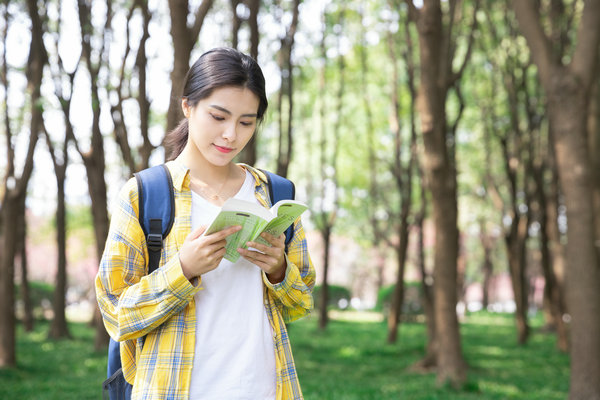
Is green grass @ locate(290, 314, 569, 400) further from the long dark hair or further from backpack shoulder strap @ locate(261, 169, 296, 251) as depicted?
the long dark hair

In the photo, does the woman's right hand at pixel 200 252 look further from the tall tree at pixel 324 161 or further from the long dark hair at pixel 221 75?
the tall tree at pixel 324 161

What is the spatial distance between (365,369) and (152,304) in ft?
31.6

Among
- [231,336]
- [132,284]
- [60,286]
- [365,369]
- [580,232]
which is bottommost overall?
[365,369]

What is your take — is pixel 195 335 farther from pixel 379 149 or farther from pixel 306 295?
pixel 379 149

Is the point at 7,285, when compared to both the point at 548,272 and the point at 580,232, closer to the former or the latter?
the point at 580,232

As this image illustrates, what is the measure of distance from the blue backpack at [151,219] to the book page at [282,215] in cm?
30

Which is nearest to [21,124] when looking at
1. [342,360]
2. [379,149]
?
[342,360]

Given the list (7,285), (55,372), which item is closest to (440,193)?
(55,372)

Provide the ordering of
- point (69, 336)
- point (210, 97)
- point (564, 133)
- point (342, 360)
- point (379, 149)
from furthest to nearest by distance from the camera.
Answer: point (379, 149), point (69, 336), point (342, 360), point (564, 133), point (210, 97)

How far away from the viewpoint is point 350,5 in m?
16.3

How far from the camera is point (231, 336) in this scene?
2.21m

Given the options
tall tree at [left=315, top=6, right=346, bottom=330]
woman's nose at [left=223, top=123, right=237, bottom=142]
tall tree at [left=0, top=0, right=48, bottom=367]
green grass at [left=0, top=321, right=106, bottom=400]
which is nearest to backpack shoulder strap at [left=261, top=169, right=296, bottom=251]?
woman's nose at [left=223, top=123, right=237, bottom=142]

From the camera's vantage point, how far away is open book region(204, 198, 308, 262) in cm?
205

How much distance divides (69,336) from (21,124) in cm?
572
